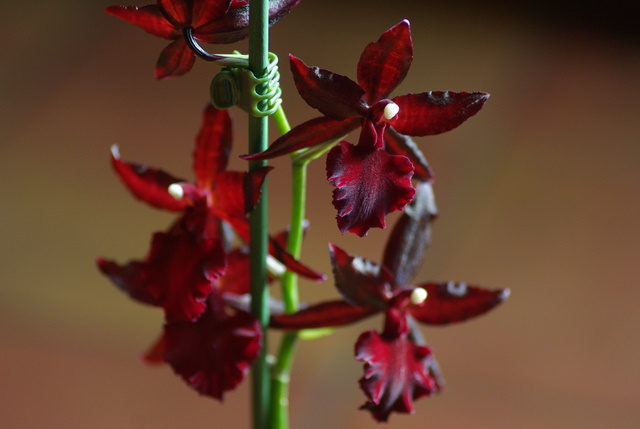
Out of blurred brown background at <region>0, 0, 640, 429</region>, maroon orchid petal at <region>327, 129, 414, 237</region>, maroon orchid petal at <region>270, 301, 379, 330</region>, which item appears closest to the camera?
maroon orchid petal at <region>327, 129, 414, 237</region>

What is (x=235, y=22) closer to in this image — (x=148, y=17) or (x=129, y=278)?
(x=148, y=17)

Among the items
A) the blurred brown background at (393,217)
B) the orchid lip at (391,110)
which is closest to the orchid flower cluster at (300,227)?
the orchid lip at (391,110)

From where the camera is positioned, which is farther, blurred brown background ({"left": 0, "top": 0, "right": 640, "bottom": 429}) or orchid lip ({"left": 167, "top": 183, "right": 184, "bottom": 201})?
blurred brown background ({"left": 0, "top": 0, "right": 640, "bottom": 429})

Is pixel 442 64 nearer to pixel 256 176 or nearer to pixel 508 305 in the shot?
pixel 508 305

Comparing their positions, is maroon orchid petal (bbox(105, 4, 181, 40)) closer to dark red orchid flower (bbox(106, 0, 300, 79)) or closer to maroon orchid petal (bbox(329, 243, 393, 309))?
dark red orchid flower (bbox(106, 0, 300, 79))

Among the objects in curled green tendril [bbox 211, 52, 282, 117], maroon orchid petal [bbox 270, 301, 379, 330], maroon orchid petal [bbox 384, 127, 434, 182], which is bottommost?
maroon orchid petal [bbox 270, 301, 379, 330]

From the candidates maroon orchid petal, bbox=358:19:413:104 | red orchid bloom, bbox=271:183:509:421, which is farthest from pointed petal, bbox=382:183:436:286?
maroon orchid petal, bbox=358:19:413:104

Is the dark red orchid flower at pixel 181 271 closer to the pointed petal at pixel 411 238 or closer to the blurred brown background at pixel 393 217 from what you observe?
the pointed petal at pixel 411 238
